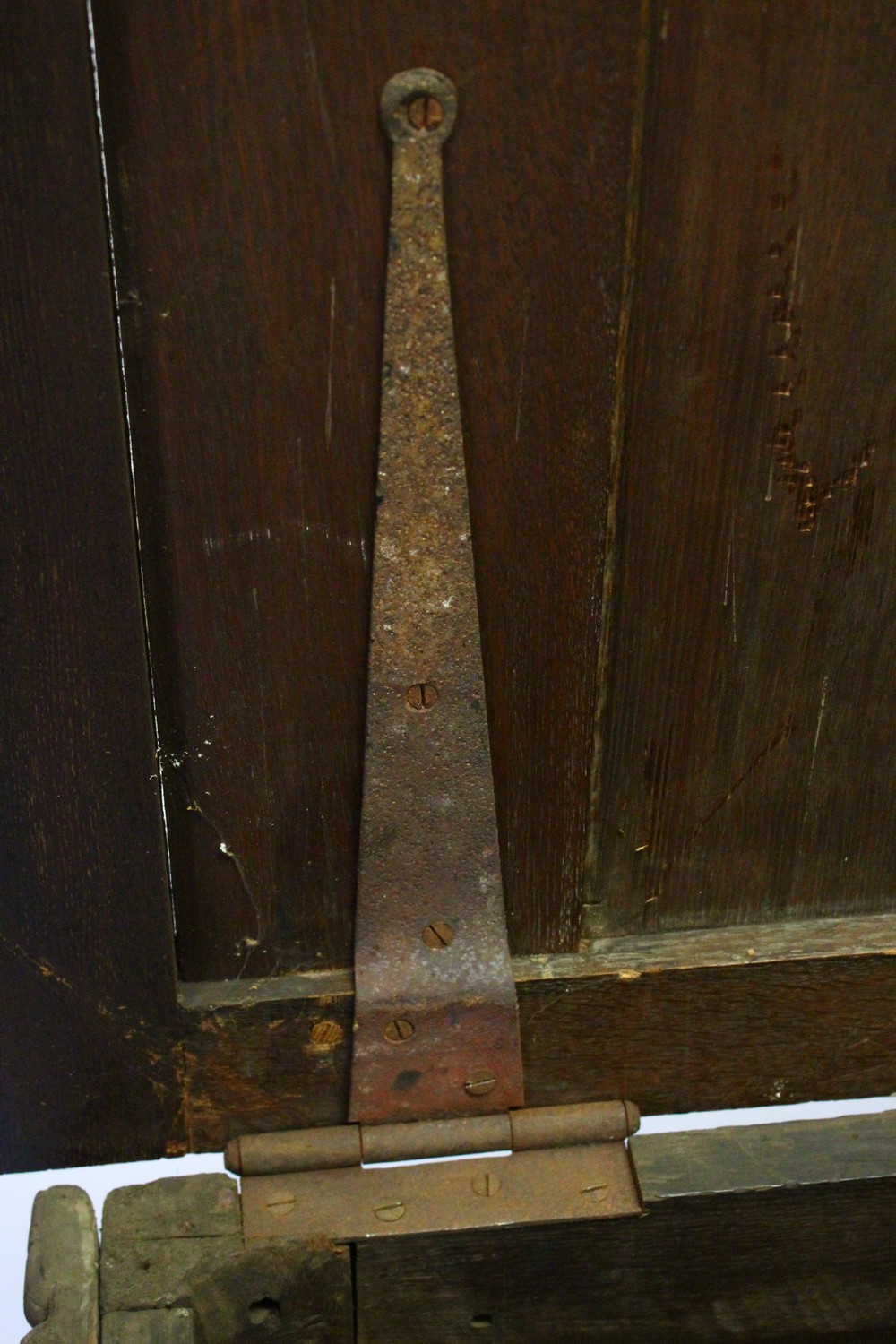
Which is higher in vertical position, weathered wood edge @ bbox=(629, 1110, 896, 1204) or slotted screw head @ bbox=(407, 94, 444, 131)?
slotted screw head @ bbox=(407, 94, 444, 131)

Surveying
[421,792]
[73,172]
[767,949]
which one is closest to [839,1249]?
[767,949]

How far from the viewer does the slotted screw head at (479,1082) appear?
3.17ft

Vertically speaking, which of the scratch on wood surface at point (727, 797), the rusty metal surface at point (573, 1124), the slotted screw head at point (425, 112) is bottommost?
the rusty metal surface at point (573, 1124)

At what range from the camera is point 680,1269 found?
40.0 inches

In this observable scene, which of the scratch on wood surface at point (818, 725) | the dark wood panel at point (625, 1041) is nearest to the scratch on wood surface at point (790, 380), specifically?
the scratch on wood surface at point (818, 725)

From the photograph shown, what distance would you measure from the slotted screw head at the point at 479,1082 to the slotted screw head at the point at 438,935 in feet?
0.35

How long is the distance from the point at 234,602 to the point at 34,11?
344 millimetres

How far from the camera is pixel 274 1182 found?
0.96 metres

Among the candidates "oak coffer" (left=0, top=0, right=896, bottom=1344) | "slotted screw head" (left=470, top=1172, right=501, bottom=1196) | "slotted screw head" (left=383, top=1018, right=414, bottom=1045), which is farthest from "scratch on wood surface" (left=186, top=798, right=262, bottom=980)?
"slotted screw head" (left=470, top=1172, right=501, bottom=1196)

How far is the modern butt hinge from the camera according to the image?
812 mm

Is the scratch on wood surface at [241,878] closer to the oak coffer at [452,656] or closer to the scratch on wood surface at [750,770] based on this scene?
the oak coffer at [452,656]

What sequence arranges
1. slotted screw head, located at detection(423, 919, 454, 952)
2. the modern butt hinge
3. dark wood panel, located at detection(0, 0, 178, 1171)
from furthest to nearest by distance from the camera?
1. slotted screw head, located at detection(423, 919, 454, 952)
2. the modern butt hinge
3. dark wood panel, located at detection(0, 0, 178, 1171)

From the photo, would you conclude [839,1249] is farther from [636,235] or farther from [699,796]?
[636,235]

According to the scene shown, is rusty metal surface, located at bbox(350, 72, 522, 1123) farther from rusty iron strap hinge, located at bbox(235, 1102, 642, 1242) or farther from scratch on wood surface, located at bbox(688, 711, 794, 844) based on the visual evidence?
scratch on wood surface, located at bbox(688, 711, 794, 844)
